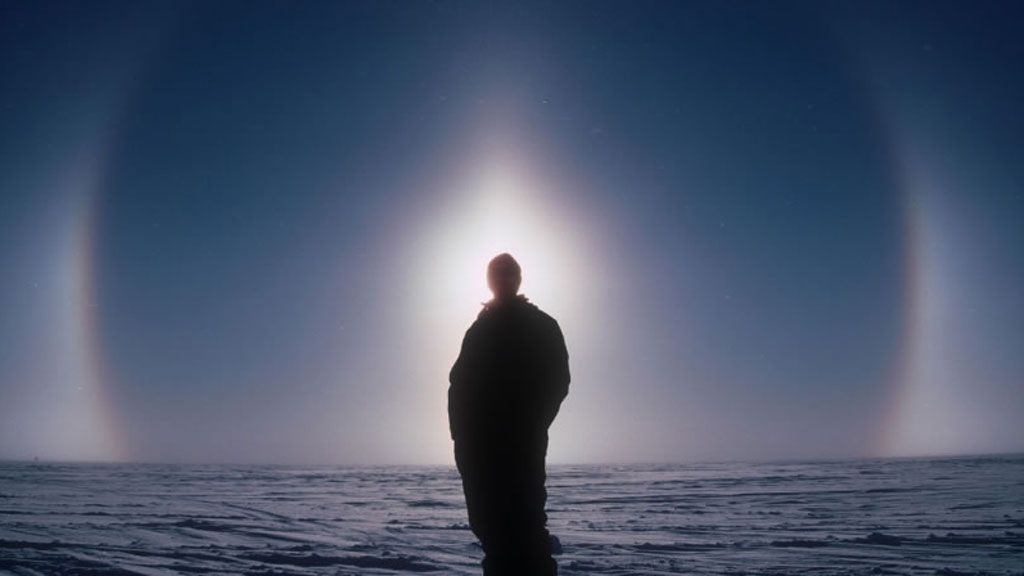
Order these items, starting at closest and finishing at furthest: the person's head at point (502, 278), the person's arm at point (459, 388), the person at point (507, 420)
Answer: the person at point (507, 420), the person's arm at point (459, 388), the person's head at point (502, 278)

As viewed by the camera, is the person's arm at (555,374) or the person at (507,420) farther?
the person's arm at (555,374)

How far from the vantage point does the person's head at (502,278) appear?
364 centimetres

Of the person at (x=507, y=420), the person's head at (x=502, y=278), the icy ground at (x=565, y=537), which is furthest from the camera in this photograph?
the icy ground at (x=565, y=537)

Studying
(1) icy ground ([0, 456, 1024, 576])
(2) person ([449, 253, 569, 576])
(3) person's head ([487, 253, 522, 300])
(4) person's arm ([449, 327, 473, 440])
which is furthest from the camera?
(1) icy ground ([0, 456, 1024, 576])

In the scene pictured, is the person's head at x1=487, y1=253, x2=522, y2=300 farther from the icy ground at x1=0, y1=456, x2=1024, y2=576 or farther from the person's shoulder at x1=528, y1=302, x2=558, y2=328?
the icy ground at x1=0, y1=456, x2=1024, y2=576

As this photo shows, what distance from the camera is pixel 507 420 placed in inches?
134

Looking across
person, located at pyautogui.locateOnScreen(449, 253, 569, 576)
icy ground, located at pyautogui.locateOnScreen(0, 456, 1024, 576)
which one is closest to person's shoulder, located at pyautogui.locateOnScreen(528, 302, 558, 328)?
person, located at pyautogui.locateOnScreen(449, 253, 569, 576)

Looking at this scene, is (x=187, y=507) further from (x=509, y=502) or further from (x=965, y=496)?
(x=965, y=496)

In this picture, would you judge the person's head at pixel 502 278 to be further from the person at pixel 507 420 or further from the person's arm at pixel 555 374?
the person's arm at pixel 555 374

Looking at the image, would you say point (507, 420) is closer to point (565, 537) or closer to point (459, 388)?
point (459, 388)

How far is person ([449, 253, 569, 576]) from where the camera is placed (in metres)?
3.35

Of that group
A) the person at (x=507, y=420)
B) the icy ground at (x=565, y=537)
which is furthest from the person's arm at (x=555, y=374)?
the icy ground at (x=565, y=537)

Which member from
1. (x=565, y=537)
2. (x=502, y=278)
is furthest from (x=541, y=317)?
(x=565, y=537)

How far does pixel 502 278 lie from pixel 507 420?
719 mm
